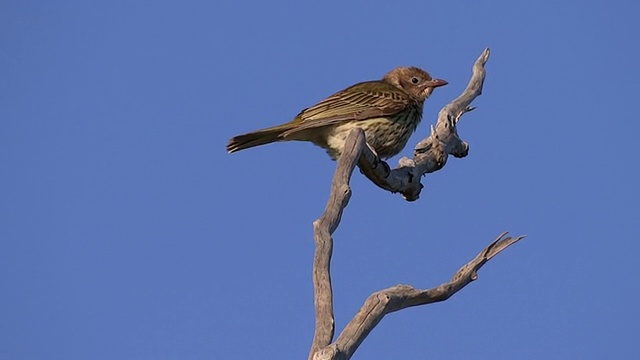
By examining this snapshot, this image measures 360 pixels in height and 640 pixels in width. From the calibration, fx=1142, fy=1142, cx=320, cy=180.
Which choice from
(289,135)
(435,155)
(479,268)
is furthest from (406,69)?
(479,268)

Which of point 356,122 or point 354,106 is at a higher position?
point 354,106

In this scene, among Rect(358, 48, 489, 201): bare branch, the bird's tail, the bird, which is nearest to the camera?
Rect(358, 48, 489, 201): bare branch

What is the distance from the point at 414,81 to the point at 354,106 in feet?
4.14

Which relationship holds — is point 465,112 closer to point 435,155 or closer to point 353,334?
point 435,155

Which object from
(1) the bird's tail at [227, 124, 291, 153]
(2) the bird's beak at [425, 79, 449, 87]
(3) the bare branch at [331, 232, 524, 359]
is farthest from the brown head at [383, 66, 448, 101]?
(3) the bare branch at [331, 232, 524, 359]

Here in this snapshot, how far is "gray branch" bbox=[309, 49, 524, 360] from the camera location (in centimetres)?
607

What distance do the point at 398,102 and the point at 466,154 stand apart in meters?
0.88

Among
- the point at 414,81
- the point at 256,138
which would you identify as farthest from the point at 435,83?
the point at 256,138

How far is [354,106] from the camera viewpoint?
30.8 feet

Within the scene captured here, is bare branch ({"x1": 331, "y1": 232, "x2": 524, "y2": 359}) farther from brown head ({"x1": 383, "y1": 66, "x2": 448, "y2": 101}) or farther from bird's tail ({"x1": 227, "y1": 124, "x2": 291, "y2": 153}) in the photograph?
brown head ({"x1": 383, "y1": 66, "x2": 448, "y2": 101})

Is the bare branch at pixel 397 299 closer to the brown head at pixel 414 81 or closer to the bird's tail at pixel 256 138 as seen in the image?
the bird's tail at pixel 256 138

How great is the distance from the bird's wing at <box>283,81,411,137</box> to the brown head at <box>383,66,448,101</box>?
0.38 meters

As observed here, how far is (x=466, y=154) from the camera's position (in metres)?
10.1

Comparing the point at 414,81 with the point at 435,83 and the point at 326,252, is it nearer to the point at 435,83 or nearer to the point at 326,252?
the point at 435,83
